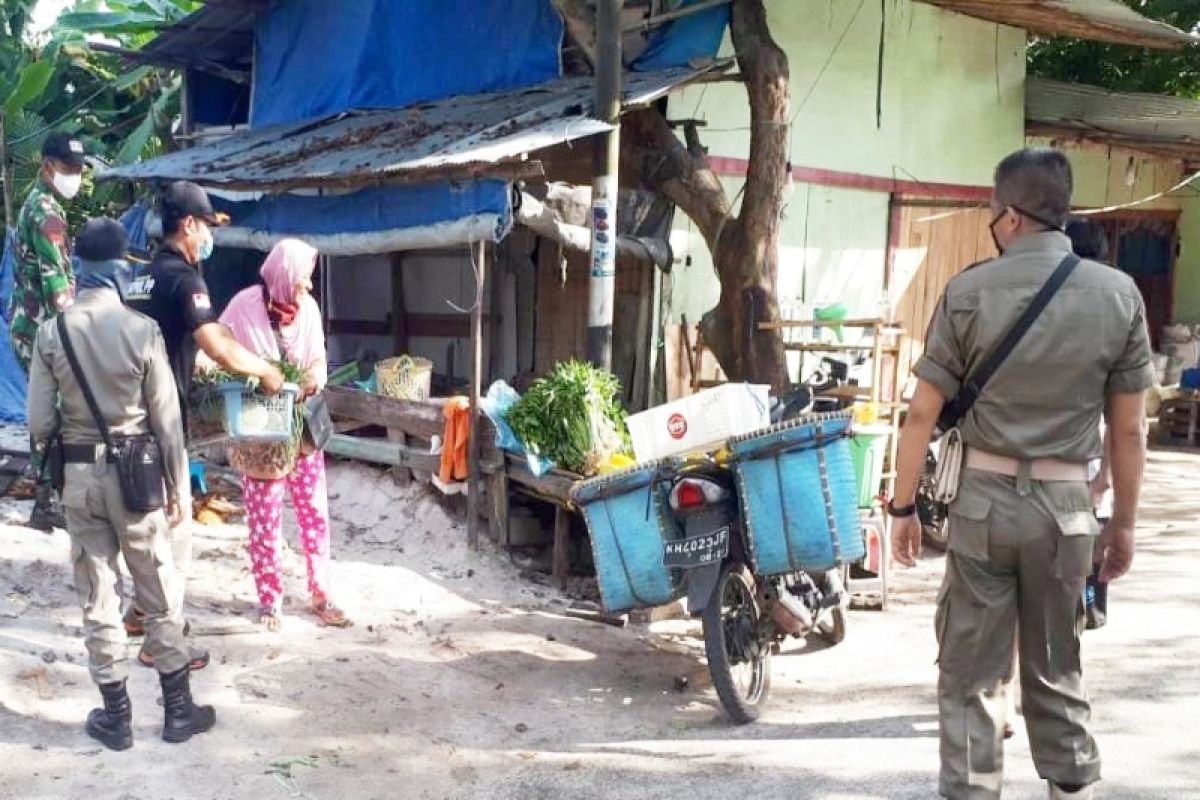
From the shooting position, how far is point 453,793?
162 inches

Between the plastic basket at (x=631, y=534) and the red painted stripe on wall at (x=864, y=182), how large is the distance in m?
4.52

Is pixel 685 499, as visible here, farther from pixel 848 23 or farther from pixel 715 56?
pixel 848 23

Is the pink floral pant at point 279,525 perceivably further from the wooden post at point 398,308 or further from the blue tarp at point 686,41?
the wooden post at point 398,308

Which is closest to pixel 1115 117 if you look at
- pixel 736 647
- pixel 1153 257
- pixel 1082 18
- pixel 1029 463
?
pixel 1082 18

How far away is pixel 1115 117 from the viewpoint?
1123 cm

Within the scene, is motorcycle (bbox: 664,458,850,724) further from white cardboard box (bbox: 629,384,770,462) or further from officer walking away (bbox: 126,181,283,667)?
officer walking away (bbox: 126,181,283,667)

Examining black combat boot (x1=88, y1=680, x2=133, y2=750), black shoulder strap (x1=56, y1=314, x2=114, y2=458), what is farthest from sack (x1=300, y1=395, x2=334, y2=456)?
black combat boot (x1=88, y1=680, x2=133, y2=750)

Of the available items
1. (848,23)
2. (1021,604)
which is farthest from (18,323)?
(848,23)

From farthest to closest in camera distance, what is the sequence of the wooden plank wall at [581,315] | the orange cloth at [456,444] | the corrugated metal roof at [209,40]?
the corrugated metal roof at [209,40]
the wooden plank wall at [581,315]
the orange cloth at [456,444]

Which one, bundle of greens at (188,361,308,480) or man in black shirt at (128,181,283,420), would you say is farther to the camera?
bundle of greens at (188,361,308,480)

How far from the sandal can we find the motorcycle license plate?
202 centimetres

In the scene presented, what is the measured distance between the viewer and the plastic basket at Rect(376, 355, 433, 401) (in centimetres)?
830

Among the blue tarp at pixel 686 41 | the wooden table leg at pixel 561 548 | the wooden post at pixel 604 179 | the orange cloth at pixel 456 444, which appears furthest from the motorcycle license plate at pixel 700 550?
the blue tarp at pixel 686 41

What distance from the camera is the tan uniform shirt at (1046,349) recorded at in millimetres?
3197
